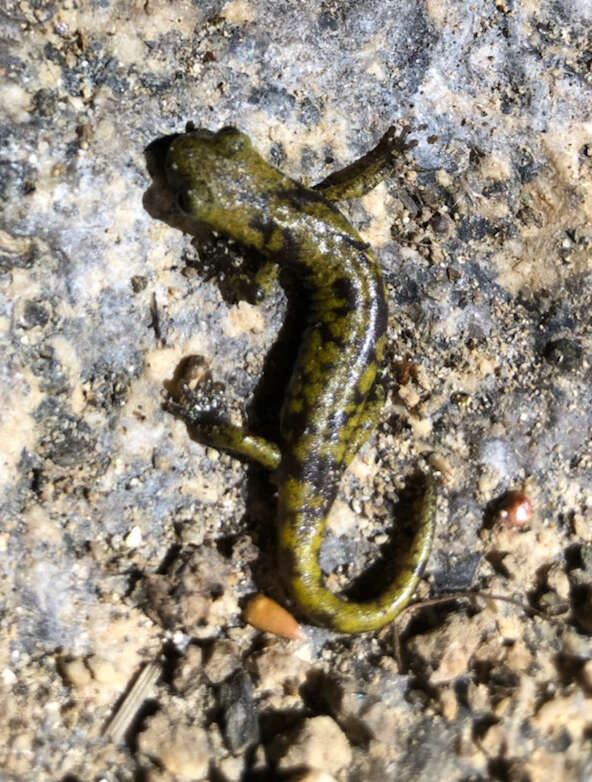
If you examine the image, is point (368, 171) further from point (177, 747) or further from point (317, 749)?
point (177, 747)

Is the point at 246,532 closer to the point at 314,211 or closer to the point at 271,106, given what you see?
the point at 314,211

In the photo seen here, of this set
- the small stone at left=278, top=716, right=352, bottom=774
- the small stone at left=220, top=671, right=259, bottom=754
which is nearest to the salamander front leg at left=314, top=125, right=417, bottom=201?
the small stone at left=220, top=671, right=259, bottom=754

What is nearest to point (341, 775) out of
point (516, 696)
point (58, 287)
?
point (516, 696)

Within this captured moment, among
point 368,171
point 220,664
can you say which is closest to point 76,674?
point 220,664

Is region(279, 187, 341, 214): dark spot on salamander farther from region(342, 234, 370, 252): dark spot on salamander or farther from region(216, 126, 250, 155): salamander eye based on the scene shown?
region(216, 126, 250, 155): salamander eye

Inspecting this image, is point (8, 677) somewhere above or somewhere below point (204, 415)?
below

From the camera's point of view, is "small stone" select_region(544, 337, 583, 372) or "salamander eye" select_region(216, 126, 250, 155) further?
"small stone" select_region(544, 337, 583, 372)
